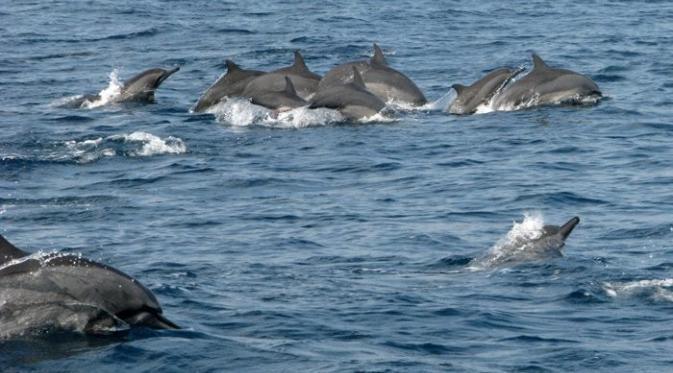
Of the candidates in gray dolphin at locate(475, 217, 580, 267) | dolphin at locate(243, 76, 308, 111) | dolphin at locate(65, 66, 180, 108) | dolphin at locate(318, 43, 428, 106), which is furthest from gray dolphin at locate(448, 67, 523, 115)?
gray dolphin at locate(475, 217, 580, 267)

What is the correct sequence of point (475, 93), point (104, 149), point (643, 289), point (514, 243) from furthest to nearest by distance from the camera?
point (475, 93), point (104, 149), point (514, 243), point (643, 289)

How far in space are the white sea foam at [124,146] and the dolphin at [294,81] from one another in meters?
4.26

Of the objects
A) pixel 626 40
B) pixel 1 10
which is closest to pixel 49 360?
pixel 626 40

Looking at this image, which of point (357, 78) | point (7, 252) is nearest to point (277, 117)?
point (357, 78)

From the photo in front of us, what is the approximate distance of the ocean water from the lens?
15.2 metres

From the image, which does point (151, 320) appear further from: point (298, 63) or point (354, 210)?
point (298, 63)

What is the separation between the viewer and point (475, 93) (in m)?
29.9

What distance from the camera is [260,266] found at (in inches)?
726

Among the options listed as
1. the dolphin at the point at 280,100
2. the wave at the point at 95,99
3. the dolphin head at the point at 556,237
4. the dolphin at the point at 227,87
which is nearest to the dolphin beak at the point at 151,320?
the dolphin head at the point at 556,237

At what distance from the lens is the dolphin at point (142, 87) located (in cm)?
3195

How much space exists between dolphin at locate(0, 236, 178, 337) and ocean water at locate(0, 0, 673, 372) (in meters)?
0.24

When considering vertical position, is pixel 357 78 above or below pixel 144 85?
above

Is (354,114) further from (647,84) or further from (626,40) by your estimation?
(626,40)

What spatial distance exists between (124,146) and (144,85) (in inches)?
231
